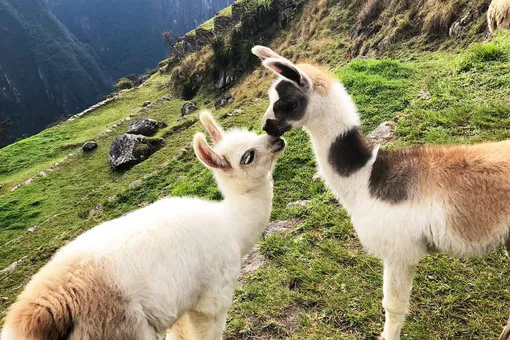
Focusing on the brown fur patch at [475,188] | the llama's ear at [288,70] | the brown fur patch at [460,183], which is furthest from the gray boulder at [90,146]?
the brown fur patch at [475,188]

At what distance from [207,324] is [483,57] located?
309 inches

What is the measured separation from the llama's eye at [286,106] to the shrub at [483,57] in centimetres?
621

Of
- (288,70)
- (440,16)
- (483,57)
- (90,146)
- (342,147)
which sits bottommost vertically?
(90,146)

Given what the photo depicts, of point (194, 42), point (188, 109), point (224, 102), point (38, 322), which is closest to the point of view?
point (38, 322)

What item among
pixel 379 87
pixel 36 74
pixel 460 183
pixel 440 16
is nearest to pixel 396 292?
pixel 460 183

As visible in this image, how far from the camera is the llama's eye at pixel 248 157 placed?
3.24 meters

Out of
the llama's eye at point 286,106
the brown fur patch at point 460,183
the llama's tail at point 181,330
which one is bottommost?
the llama's tail at point 181,330

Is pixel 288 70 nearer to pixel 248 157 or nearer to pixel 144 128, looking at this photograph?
pixel 248 157

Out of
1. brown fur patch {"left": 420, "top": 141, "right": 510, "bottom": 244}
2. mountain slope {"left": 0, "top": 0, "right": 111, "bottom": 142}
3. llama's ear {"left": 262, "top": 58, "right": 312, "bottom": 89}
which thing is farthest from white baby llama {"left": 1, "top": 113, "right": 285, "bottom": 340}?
mountain slope {"left": 0, "top": 0, "right": 111, "bottom": 142}

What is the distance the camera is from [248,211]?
10.7 feet

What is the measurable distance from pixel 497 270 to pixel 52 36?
12375 cm

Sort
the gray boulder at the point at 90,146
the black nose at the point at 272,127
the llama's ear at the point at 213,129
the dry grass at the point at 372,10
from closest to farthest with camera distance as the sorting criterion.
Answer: the black nose at the point at 272,127 → the llama's ear at the point at 213,129 → the dry grass at the point at 372,10 → the gray boulder at the point at 90,146

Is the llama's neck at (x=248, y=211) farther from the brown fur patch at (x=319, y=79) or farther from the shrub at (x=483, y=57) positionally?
the shrub at (x=483, y=57)

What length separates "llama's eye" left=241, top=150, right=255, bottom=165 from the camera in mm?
3242
